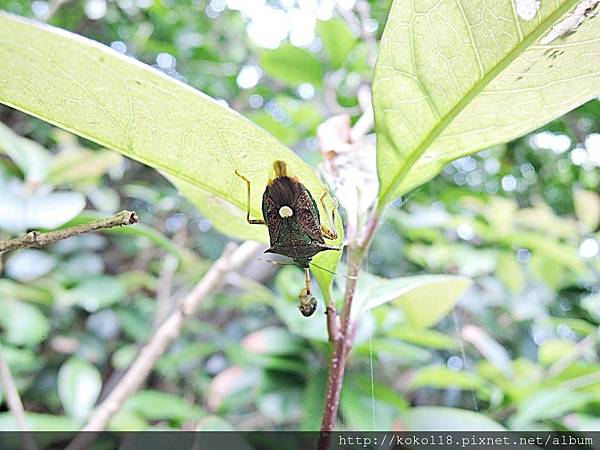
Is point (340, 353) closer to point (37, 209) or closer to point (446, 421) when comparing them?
point (446, 421)

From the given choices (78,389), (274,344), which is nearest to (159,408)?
(78,389)

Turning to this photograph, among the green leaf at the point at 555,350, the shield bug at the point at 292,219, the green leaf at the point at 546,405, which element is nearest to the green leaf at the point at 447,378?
the green leaf at the point at 546,405

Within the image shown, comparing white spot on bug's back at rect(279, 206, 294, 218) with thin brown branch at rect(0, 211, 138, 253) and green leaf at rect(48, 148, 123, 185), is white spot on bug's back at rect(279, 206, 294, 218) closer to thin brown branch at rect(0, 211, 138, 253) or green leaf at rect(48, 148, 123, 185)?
thin brown branch at rect(0, 211, 138, 253)

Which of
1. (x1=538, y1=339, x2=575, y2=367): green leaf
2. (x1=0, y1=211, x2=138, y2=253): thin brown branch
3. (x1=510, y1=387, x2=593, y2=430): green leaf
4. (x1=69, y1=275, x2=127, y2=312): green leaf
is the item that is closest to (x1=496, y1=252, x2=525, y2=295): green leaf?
(x1=538, y1=339, x2=575, y2=367): green leaf

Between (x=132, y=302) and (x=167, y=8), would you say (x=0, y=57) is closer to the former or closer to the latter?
(x=132, y=302)

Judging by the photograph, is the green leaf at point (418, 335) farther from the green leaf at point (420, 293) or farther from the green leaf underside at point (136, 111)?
the green leaf underside at point (136, 111)

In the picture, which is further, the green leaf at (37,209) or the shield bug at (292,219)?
the green leaf at (37,209)

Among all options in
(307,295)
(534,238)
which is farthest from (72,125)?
(534,238)
